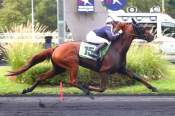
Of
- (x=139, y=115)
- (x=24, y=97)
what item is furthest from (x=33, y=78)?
(x=139, y=115)

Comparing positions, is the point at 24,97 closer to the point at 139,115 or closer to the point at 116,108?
the point at 116,108

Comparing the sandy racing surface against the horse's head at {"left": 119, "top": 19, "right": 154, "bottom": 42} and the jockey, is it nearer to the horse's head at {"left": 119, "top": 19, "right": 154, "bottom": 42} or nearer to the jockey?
the jockey

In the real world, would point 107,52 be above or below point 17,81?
above

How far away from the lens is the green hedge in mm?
17609

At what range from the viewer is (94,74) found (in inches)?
691

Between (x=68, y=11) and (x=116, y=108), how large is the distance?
8.52 metres

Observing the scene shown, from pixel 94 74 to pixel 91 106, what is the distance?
4.55 m

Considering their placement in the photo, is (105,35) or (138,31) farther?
(138,31)

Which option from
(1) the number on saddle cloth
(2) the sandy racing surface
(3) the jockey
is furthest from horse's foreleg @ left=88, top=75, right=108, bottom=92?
(3) the jockey

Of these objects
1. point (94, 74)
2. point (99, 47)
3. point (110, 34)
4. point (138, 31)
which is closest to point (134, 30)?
point (138, 31)

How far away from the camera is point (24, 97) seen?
15.7 m

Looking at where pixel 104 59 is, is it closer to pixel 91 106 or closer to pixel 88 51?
pixel 88 51

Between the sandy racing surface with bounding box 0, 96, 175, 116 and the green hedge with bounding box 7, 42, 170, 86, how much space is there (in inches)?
74.0

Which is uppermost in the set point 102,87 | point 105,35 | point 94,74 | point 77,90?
point 105,35
